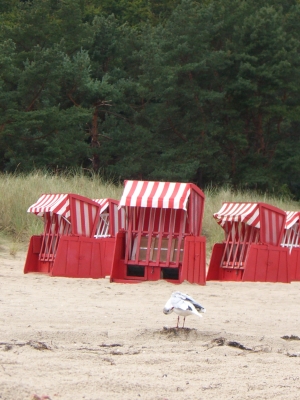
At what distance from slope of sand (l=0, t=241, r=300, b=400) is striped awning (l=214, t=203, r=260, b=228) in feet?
8.71

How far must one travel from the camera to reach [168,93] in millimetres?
38812

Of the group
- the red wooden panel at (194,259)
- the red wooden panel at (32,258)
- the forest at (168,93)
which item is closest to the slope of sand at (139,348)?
the red wooden panel at (194,259)

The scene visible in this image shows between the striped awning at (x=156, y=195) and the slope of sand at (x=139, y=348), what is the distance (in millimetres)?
1611

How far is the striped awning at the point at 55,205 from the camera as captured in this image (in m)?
11.9

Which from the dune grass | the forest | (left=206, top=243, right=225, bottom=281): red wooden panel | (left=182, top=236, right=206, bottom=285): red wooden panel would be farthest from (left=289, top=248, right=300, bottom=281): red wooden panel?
the forest

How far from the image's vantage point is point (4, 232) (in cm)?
1762

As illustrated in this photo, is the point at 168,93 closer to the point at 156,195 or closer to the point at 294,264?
the point at 294,264

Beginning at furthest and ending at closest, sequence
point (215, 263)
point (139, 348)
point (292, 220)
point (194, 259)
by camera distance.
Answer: point (292, 220) → point (215, 263) → point (194, 259) → point (139, 348)

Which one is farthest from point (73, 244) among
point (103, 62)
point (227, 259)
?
point (103, 62)

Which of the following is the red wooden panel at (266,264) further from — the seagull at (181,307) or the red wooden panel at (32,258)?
the seagull at (181,307)

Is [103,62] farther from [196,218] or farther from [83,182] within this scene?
[196,218]

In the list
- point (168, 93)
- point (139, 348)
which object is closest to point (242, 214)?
point (139, 348)

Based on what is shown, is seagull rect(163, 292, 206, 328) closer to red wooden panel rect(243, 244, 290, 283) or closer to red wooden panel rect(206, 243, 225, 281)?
red wooden panel rect(243, 244, 290, 283)

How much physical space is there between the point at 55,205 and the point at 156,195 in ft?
5.92
